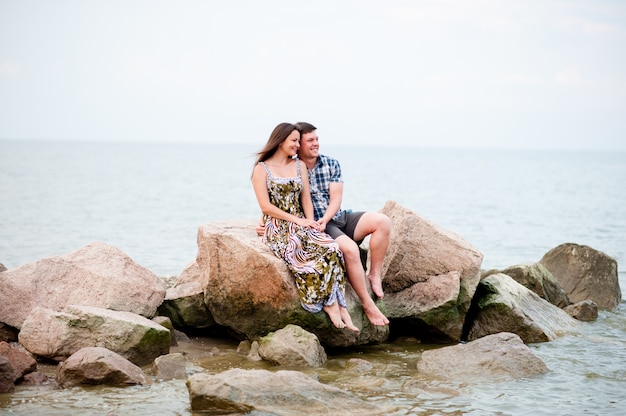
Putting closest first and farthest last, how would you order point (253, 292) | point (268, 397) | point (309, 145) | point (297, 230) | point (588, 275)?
1. point (268, 397)
2. point (253, 292)
3. point (297, 230)
4. point (309, 145)
5. point (588, 275)

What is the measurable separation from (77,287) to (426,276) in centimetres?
437

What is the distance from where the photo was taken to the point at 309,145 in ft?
31.3

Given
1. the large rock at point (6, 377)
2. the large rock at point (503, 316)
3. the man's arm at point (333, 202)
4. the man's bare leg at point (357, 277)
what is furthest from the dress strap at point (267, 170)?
the large rock at point (6, 377)

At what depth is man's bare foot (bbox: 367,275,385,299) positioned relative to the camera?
31.0 feet

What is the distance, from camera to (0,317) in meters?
8.82

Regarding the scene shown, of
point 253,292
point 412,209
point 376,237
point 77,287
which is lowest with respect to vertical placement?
point 412,209

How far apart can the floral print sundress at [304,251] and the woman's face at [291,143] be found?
1.07 ft

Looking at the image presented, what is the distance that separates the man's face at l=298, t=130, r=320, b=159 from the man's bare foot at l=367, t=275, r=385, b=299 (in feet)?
5.58

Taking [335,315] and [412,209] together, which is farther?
[412,209]

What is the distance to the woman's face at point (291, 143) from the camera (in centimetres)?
943

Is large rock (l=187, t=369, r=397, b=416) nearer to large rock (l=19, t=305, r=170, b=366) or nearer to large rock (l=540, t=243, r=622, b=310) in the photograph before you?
large rock (l=19, t=305, r=170, b=366)

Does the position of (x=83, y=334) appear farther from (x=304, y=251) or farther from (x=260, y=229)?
(x=304, y=251)

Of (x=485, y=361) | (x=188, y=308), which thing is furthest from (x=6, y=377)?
(x=485, y=361)

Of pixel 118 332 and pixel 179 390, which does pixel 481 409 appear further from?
pixel 118 332
